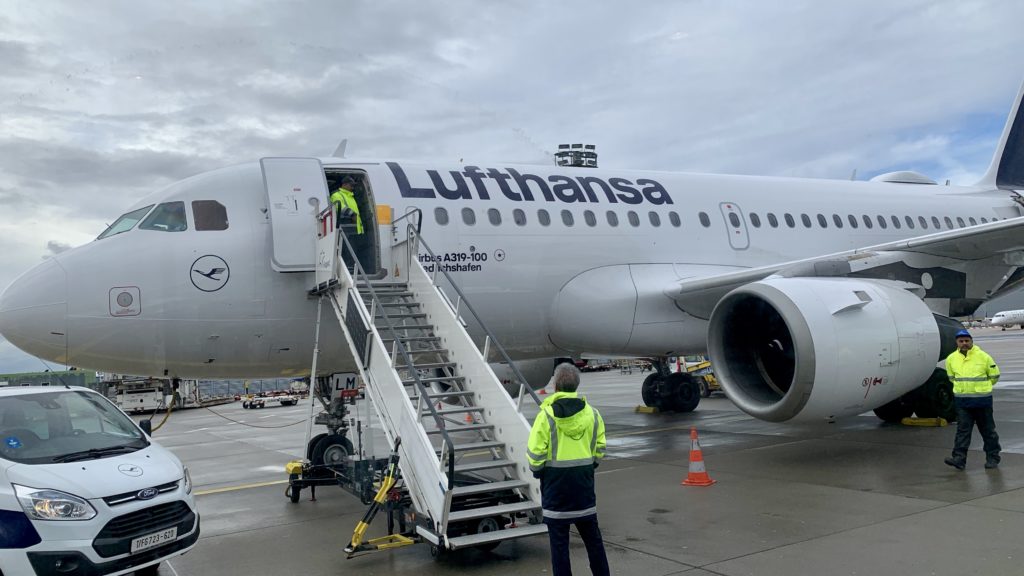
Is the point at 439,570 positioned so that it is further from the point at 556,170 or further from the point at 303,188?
the point at 556,170

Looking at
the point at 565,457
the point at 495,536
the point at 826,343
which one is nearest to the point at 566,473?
the point at 565,457

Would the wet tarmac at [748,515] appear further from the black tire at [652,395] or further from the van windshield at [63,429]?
the black tire at [652,395]

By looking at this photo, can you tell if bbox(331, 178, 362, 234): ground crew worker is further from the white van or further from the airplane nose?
the white van

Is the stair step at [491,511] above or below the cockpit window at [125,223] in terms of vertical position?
below

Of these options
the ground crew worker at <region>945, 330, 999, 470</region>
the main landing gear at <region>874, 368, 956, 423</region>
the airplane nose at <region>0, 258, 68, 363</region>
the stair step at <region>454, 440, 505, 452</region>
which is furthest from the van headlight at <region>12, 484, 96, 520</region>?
the main landing gear at <region>874, 368, 956, 423</region>

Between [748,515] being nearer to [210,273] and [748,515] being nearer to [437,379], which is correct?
[437,379]

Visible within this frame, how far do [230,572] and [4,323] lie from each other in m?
4.20

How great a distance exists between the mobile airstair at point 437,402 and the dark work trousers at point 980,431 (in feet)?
14.4

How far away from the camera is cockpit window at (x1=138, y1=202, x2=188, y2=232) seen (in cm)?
886

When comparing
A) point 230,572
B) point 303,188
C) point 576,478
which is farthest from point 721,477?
point 303,188

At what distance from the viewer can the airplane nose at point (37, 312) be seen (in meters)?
8.05

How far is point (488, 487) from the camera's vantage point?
5910 mm

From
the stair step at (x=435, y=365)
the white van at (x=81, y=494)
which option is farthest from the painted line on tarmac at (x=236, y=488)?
the stair step at (x=435, y=365)

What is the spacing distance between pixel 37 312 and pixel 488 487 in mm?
5222
